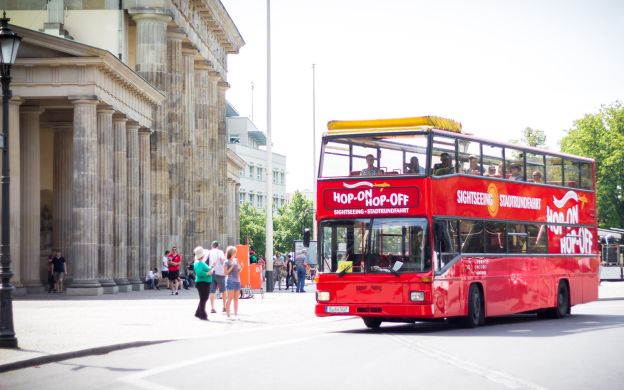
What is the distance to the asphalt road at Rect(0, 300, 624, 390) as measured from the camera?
12906mm

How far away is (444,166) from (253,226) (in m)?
115

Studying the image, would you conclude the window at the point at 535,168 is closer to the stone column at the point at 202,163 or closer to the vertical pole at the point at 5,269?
the vertical pole at the point at 5,269

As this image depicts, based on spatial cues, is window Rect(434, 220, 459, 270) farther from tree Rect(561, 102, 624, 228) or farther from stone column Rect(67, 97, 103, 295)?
tree Rect(561, 102, 624, 228)

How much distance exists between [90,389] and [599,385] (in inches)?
213

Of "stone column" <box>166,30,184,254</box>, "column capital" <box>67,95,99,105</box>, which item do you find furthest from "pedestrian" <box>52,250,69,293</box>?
"stone column" <box>166,30,184,254</box>

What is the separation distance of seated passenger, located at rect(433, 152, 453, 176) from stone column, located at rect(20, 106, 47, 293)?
78.5 feet

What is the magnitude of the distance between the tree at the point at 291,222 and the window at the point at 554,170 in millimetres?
111361

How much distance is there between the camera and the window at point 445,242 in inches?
860

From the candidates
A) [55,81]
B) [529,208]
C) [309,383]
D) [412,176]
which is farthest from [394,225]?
[55,81]

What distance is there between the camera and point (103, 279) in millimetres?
43312

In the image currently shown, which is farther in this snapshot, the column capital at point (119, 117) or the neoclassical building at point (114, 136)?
the column capital at point (119, 117)

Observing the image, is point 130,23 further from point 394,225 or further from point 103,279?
point 394,225

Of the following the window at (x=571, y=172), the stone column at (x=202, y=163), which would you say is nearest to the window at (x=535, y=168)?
the window at (x=571, y=172)

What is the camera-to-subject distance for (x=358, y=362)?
15.6 meters
